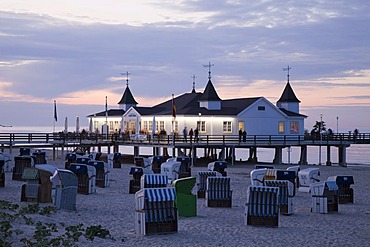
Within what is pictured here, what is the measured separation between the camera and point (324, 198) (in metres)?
18.8

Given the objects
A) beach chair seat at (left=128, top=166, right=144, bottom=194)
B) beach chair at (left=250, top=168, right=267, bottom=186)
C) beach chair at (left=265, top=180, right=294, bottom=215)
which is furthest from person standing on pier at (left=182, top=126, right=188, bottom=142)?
beach chair at (left=265, top=180, right=294, bottom=215)

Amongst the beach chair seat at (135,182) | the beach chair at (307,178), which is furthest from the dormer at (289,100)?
the beach chair seat at (135,182)

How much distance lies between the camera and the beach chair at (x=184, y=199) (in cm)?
1694

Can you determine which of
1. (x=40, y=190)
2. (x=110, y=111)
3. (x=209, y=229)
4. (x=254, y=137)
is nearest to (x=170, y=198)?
(x=209, y=229)

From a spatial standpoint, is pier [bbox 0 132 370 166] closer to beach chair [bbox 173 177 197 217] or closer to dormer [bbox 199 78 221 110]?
dormer [bbox 199 78 221 110]

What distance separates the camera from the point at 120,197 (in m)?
21.5

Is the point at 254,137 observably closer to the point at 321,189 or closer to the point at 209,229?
the point at 321,189

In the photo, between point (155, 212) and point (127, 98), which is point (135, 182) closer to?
point (155, 212)

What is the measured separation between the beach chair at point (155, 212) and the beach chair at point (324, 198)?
620 centimetres

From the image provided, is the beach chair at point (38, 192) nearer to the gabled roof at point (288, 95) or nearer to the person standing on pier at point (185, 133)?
the person standing on pier at point (185, 133)

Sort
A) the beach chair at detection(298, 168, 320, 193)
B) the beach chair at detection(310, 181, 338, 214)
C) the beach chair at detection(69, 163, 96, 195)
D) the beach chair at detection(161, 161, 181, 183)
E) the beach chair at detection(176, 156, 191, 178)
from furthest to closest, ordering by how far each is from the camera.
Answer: the beach chair at detection(176, 156, 191, 178)
the beach chair at detection(161, 161, 181, 183)
the beach chair at detection(298, 168, 320, 193)
the beach chair at detection(69, 163, 96, 195)
the beach chair at detection(310, 181, 338, 214)

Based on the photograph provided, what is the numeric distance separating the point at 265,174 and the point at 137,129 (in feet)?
103

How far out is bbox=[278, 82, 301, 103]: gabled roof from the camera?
57906mm

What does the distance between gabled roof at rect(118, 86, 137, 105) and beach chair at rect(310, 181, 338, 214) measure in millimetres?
42815
